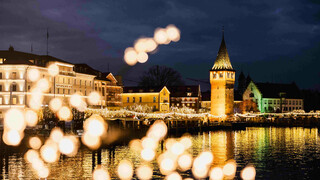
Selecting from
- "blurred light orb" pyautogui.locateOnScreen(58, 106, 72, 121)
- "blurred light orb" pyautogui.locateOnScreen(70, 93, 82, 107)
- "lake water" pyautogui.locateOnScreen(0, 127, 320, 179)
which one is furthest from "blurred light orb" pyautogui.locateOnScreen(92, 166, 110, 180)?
"blurred light orb" pyautogui.locateOnScreen(70, 93, 82, 107)

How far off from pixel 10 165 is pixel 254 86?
114915mm

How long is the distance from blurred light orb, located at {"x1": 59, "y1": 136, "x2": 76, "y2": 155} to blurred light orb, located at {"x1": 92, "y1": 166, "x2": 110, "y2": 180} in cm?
806

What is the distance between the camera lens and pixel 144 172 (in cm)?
2817

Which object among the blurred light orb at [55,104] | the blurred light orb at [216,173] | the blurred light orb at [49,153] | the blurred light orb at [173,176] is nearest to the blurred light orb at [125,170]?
the blurred light orb at [173,176]

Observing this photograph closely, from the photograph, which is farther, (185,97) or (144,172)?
(185,97)

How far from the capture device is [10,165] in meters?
29.6

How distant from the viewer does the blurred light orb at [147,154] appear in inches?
1366

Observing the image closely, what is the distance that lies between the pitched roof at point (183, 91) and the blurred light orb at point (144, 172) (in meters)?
84.9

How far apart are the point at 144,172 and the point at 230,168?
5.92m

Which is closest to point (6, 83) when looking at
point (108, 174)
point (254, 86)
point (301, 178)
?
point (108, 174)

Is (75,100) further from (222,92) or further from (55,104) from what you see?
(222,92)

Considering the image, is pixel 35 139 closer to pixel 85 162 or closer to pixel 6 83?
pixel 85 162

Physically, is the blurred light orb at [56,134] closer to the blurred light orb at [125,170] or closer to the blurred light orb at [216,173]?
the blurred light orb at [125,170]

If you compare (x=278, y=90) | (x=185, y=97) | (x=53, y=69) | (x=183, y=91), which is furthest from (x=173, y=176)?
(x=278, y=90)
